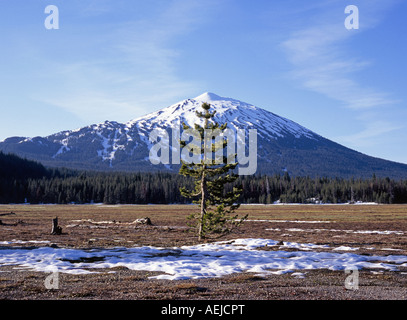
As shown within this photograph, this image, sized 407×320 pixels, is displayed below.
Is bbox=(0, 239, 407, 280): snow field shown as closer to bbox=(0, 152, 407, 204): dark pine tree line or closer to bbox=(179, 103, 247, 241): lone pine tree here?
bbox=(179, 103, 247, 241): lone pine tree

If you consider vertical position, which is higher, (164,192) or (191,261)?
(164,192)

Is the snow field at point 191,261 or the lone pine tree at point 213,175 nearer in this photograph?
the snow field at point 191,261

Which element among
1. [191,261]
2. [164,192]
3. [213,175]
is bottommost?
[191,261]

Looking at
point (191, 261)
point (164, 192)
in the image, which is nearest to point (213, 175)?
point (191, 261)

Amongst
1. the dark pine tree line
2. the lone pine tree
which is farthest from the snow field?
the dark pine tree line

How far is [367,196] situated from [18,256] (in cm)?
16079

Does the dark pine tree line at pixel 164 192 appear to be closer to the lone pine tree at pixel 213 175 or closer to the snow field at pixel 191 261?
the lone pine tree at pixel 213 175

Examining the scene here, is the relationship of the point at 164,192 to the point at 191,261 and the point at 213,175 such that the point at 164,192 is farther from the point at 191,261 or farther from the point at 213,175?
the point at 191,261

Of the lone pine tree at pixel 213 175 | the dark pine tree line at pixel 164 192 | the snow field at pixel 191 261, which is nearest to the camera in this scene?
the snow field at pixel 191 261

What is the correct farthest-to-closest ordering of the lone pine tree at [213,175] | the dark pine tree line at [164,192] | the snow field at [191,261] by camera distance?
the dark pine tree line at [164,192], the lone pine tree at [213,175], the snow field at [191,261]

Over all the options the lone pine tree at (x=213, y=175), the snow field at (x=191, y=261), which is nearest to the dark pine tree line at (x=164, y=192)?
the lone pine tree at (x=213, y=175)

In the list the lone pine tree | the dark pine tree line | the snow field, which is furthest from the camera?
the dark pine tree line
